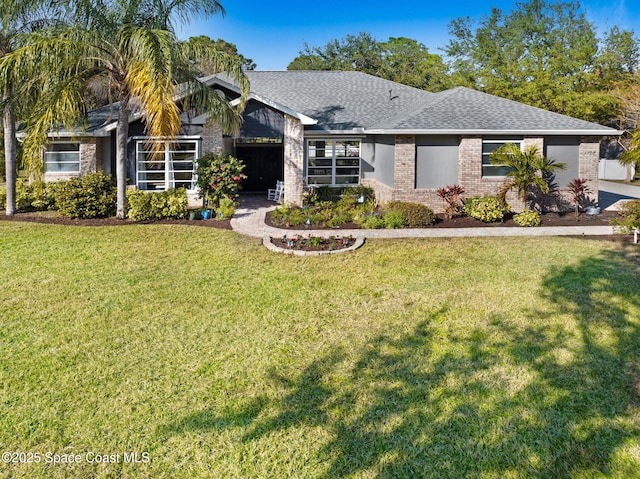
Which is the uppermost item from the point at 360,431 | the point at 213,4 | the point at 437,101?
the point at 213,4

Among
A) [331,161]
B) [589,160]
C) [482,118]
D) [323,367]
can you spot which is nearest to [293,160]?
[331,161]

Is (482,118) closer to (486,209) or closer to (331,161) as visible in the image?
(486,209)

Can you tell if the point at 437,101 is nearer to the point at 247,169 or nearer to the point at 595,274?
the point at 247,169

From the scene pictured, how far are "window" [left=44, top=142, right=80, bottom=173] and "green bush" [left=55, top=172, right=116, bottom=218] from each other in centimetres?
262

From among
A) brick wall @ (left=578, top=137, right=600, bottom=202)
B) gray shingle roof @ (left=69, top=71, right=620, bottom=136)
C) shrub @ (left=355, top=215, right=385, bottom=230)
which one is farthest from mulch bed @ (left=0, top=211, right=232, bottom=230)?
brick wall @ (left=578, top=137, right=600, bottom=202)

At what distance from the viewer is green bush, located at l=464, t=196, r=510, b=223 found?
15.3m

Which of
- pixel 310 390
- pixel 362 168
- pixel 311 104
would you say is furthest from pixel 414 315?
pixel 311 104

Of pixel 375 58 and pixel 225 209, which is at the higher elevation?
pixel 375 58

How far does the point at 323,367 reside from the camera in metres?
5.86

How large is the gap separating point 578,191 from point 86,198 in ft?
52.2

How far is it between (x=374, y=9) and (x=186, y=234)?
27995 mm

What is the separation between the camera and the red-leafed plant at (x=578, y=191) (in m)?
16.0

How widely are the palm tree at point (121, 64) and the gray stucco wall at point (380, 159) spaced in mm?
5640

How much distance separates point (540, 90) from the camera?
1294 inches
